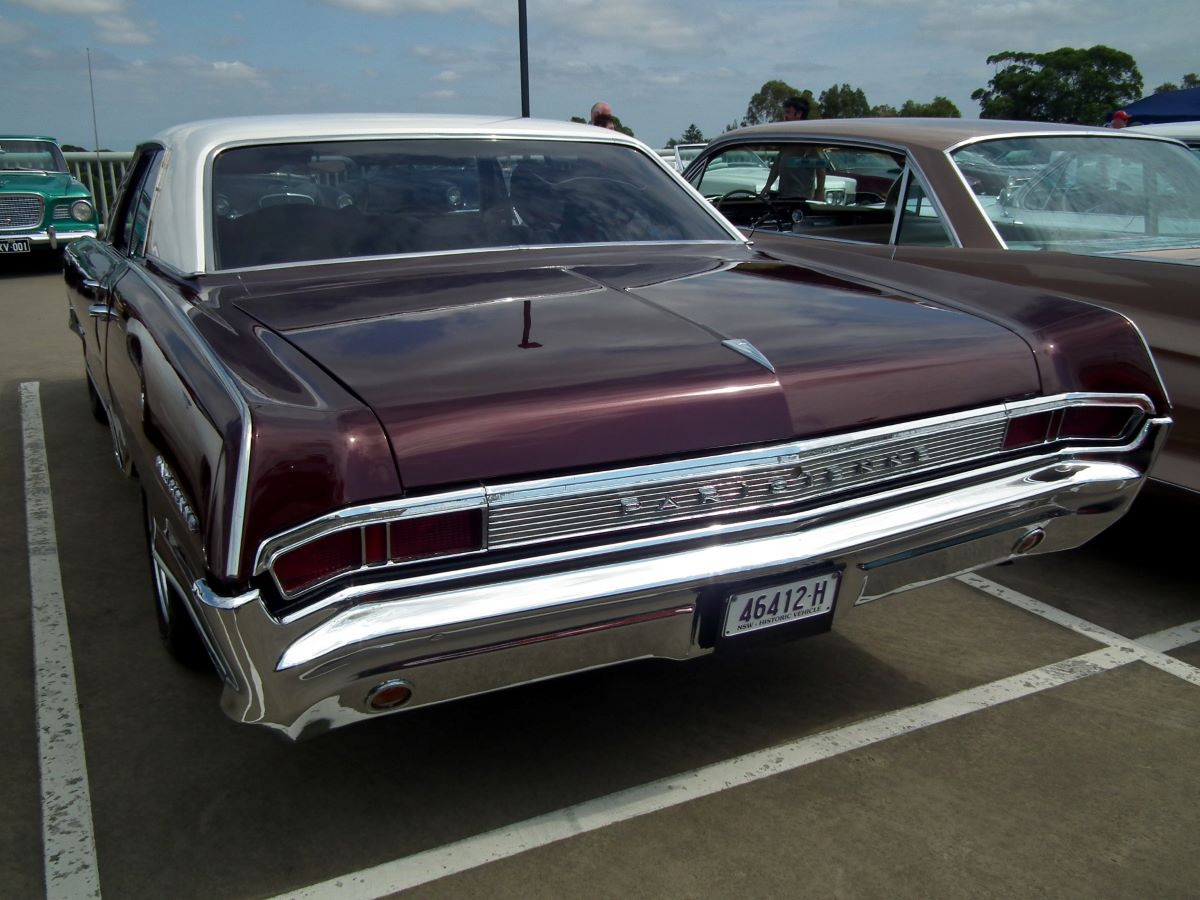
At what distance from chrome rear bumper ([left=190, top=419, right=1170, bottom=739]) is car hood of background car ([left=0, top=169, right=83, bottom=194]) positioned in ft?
37.4

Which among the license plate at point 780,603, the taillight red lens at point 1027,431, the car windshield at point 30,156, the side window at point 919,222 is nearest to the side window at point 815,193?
the side window at point 919,222

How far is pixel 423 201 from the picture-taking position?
Answer: 10.3 ft

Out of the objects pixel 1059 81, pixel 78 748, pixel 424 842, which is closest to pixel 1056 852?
pixel 424 842

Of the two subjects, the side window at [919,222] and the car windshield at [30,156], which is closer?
the side window at [919,222]

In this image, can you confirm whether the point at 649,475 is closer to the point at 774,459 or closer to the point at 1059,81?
the point at 774,459

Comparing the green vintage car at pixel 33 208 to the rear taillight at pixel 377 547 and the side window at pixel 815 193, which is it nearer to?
the side window at pixel 815 193

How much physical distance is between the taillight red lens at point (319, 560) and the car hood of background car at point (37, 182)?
455 inches

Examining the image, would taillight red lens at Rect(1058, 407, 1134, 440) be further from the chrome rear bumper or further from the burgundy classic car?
Result: the chrome rear bumper

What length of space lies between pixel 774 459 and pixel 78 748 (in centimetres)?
188

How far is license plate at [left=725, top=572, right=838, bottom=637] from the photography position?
6.97ft

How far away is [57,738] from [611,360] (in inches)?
69.1

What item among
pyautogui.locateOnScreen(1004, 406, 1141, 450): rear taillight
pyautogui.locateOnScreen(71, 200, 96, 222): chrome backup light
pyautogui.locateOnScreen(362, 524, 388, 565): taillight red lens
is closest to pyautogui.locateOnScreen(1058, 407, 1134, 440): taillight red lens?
pyautogui.locateOnScreen(1004, 406, 1141, 450): rear taillight

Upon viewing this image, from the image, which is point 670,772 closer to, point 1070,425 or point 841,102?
point 1070,425

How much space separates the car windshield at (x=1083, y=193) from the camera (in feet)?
13.7
